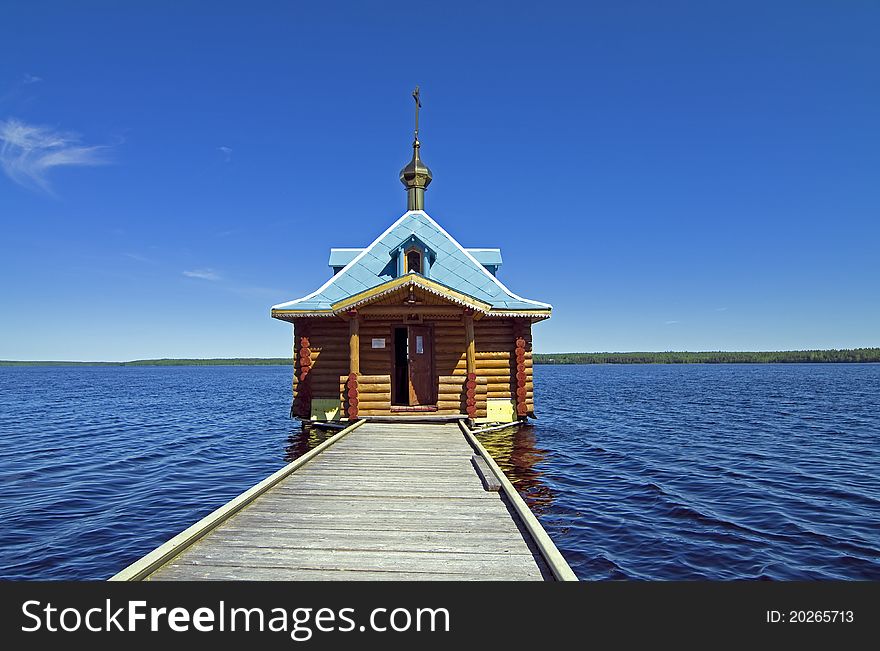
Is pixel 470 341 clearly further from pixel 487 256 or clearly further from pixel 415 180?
pixel 415 180

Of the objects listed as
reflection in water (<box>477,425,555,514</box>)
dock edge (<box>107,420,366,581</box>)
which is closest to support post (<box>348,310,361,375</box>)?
reflection in water (<box>477,425,555,514</box>)

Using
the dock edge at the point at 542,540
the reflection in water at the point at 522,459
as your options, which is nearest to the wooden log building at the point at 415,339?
the reflection in water at the point at 522,459

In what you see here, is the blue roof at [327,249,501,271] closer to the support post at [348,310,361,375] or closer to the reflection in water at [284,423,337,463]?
the support post at [348,310,361,375]

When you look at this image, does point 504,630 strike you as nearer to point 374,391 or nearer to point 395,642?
point 395,642

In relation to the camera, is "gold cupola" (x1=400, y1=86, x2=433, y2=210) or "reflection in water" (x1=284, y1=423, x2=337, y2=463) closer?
"reflection in water" (x1=284, y1=423, x2=337, y2=463)

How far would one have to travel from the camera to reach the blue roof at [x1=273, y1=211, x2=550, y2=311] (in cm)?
1930

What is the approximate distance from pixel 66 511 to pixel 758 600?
1341cm

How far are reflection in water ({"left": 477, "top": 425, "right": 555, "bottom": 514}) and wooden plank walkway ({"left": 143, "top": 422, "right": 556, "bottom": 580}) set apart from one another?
2.94 meters

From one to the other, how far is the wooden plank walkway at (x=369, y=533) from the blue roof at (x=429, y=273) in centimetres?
1036

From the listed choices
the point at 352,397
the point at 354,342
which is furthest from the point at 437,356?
the point at 352,397

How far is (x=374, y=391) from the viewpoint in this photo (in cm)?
1739

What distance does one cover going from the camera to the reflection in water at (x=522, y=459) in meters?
11.8

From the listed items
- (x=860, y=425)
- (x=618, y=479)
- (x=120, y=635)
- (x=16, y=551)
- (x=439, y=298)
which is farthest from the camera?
(x=860, y=425)

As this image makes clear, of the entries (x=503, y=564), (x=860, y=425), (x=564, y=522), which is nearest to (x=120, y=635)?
(x=503, y=564)
